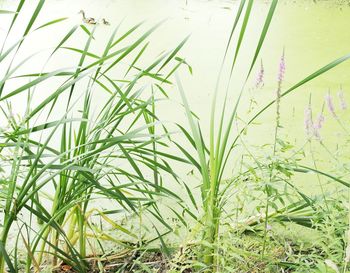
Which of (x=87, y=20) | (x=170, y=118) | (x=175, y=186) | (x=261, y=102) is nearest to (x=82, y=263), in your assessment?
(x=175, y=186)

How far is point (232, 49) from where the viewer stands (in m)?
2.41

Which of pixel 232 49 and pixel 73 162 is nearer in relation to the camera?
pixel 73 162

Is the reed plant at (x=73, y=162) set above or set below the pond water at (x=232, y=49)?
below

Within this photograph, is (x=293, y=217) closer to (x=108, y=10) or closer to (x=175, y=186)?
(x=175, y=186)

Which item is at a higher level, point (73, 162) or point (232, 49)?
point (232, 49)

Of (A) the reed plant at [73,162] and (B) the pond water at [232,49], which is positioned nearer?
(A) the reed plant at [73,162]

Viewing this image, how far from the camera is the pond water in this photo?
6.34 feet

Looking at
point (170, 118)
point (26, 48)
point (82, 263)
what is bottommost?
point (82, 263)

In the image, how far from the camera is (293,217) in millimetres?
1236

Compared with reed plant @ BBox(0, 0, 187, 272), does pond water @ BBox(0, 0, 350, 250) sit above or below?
above

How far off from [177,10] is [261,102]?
1150 millimetres

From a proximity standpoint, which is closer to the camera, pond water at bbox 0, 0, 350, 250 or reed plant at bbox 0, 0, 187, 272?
reed plant at bbox 0, 0, 187, 272

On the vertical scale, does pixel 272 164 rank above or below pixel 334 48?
below

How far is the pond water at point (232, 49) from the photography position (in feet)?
6.34
